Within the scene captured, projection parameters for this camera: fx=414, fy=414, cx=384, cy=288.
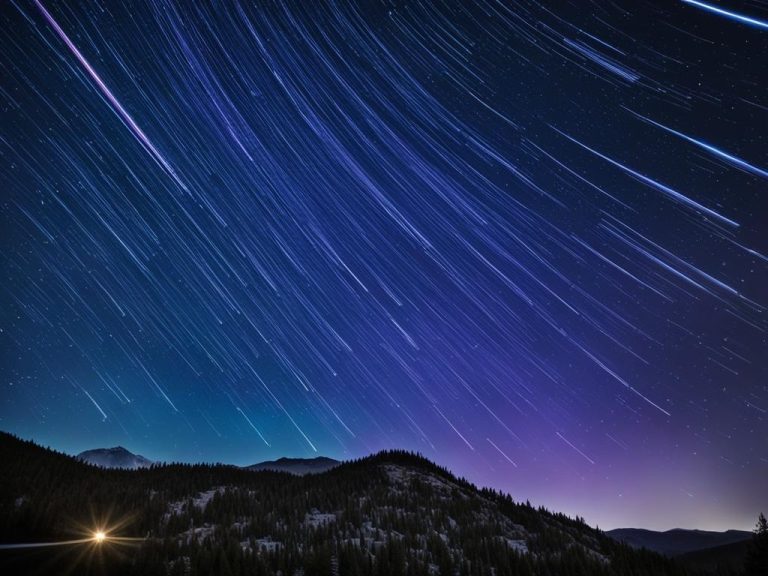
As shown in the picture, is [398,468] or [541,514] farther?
[398,468]

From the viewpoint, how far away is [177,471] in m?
41.7

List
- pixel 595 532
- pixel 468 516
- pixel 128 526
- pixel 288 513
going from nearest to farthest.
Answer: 1. pixel 128 526
2. pixel 288 513
3. pixel 468 516
4. pixel 595 532

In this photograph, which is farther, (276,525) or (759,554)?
(759,554)

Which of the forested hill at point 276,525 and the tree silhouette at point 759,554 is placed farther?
the tree silhouette at point 759,554

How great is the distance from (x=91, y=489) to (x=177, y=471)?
34.1ft

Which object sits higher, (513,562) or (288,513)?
(288,513)

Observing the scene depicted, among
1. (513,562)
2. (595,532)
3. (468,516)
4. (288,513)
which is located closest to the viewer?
(513,562)

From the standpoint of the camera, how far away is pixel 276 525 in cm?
2830

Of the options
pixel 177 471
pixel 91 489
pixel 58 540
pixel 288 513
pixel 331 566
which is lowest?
pixel 331 566

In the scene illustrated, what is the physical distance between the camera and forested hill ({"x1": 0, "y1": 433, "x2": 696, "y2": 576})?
68.4ft

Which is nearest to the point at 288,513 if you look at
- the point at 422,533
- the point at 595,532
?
the point at 422,533

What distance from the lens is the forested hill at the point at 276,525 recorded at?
821 inches

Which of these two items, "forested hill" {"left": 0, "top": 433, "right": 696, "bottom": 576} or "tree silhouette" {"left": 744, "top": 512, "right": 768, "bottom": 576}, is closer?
"forested hill" {"left": 0, "top": 433, "right": 696, "bottom": 576}

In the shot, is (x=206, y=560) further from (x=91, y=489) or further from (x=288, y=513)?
(x=91, y=489)
